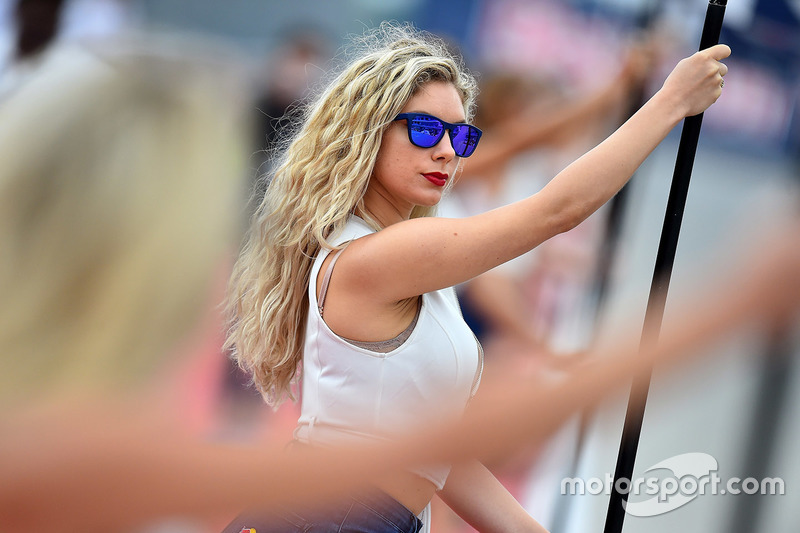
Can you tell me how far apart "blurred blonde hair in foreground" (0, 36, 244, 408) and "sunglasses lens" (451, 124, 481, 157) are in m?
0.75

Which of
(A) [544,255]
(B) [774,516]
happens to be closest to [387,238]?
(B) [774,516]

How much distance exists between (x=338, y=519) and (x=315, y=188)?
723 mm

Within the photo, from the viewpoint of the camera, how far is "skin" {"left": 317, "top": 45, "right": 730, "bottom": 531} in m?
1.59

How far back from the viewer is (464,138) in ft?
6.13

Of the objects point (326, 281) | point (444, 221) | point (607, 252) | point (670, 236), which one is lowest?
point (326, 281)

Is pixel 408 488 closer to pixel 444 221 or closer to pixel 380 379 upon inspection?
pixel 380 379

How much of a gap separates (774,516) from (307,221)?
5.47ft

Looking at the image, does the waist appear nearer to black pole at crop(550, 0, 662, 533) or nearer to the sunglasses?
the sunglasses

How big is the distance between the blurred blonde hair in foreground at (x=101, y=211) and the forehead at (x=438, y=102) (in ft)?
2.30

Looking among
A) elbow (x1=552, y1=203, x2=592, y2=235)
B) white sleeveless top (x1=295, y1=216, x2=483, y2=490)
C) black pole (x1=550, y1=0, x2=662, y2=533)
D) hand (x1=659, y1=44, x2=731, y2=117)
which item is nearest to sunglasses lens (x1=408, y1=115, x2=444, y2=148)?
white sleeveless top (x1=295, y1=216, x2=483, y2=490)

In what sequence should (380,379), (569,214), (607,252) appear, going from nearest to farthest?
(569,214) → (380,379) → (607,252)

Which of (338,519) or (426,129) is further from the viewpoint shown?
(426,129)

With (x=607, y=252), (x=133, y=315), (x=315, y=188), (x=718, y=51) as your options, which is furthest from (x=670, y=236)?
(x=607, y=252)

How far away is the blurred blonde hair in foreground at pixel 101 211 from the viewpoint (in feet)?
3.15
